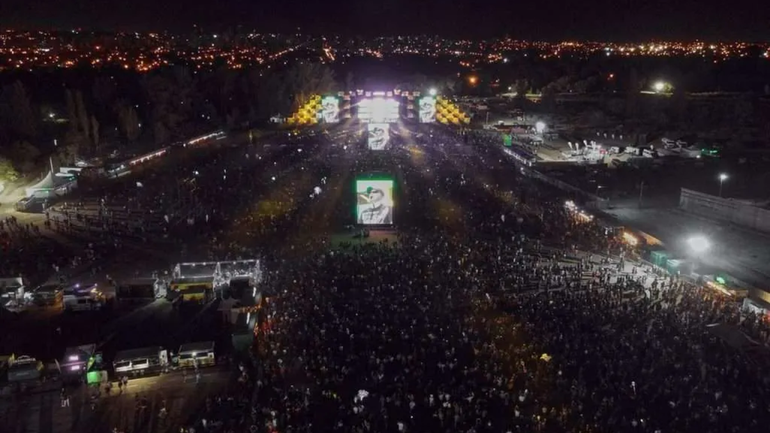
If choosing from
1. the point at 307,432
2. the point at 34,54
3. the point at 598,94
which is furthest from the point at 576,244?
the point at 34,54

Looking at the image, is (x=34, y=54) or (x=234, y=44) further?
(x=234, y=44)

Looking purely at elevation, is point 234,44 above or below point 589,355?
above

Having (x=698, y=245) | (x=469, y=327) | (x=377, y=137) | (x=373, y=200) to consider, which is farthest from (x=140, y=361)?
(x=377, y=137)

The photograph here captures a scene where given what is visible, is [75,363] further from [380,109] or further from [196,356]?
[380,109]

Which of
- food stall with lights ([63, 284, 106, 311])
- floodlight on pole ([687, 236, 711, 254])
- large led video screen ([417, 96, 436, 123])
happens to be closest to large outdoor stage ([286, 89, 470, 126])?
large led video screen ([417, 96, 436, 123])

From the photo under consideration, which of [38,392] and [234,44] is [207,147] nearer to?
[38,392]

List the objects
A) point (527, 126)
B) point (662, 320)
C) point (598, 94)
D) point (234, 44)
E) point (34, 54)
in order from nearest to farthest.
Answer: point (662, 320) < point (527, 126) < point (598, 94) < point (34, 54) < point (234, 44)

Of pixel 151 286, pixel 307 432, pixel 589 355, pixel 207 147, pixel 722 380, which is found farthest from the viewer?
pixel 207 147

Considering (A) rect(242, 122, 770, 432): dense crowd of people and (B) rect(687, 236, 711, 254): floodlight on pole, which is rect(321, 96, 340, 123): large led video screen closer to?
(A) rect(242, 122, 770, 432): dense crowd of people

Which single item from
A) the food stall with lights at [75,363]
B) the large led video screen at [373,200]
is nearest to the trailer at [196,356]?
the food stall with lights at [75,363]
